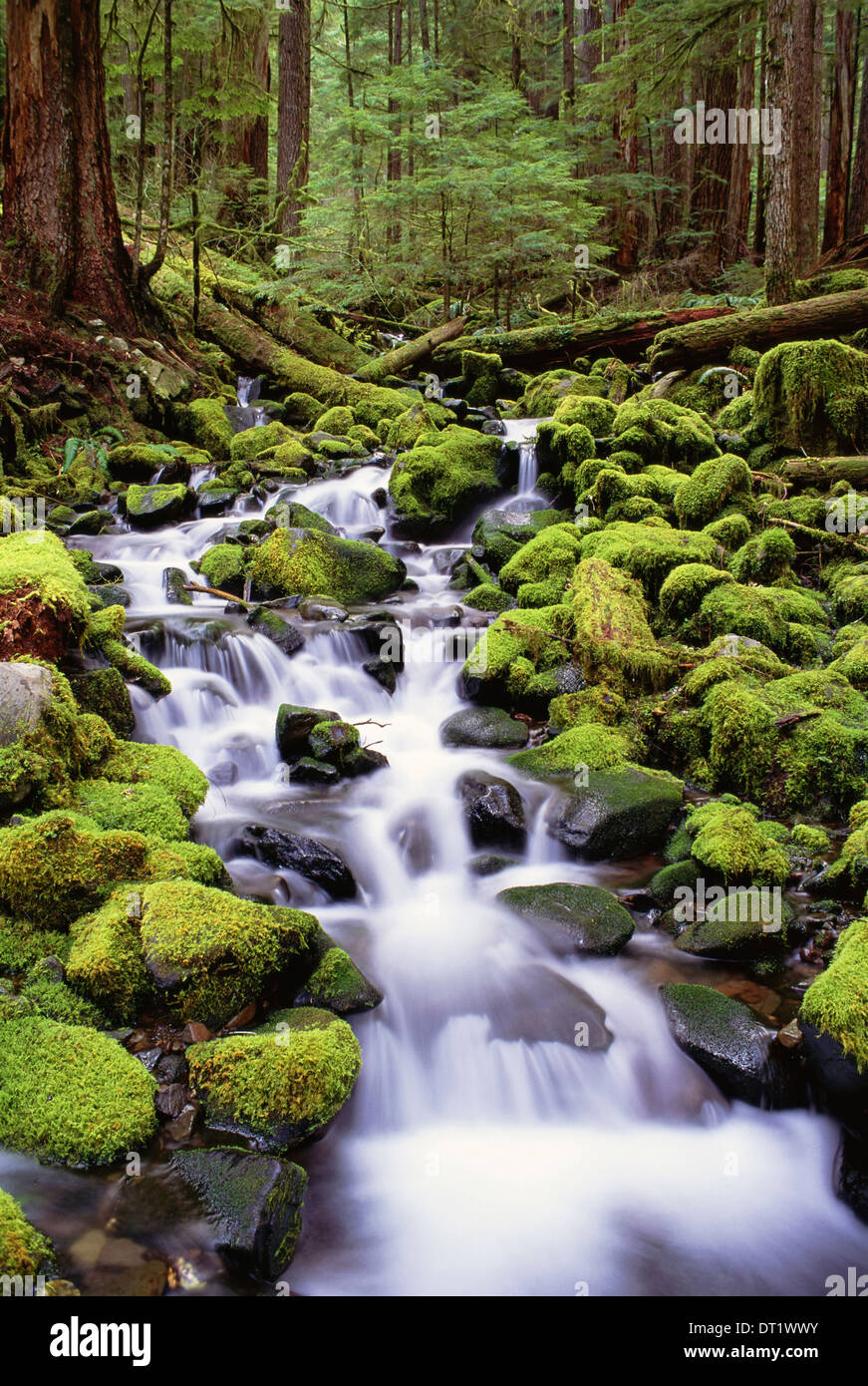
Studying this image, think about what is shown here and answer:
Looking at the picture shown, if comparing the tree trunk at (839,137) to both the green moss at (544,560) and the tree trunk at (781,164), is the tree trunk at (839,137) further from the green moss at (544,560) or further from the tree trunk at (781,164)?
the green moss at (544,560)

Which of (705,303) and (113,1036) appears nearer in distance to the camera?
(113,1036)

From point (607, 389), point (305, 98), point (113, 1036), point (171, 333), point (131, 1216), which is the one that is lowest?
point (131, 1216)

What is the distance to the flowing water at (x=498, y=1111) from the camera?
3256 mm

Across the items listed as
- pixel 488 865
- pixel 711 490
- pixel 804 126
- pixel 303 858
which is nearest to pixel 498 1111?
pixel 488 865

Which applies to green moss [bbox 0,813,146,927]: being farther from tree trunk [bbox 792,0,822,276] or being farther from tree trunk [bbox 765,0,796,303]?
tree trunk [bbox 792,0,822,276]

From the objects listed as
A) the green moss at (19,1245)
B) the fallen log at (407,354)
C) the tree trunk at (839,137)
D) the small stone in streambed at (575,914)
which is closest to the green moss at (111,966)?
the green moss at (19,1245)

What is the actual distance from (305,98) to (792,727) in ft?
58.2

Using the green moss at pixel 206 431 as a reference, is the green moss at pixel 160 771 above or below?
below

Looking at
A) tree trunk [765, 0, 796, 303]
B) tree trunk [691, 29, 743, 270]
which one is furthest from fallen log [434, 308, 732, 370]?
tree trunk [691, 29, 743, 270]

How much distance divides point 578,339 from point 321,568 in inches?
321

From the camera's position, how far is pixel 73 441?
34.8ft

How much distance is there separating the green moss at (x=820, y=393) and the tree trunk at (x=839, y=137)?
11140 mm
